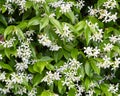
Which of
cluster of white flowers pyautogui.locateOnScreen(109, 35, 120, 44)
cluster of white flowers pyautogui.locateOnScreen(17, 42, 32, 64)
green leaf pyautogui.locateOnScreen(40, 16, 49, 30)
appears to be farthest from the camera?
cluster of white flowers pyautogui.locateOnScreen(109, 35, 120, 44)

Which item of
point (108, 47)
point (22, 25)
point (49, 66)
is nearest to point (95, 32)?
point (108, 47)

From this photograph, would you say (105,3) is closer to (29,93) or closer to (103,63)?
(103,63)

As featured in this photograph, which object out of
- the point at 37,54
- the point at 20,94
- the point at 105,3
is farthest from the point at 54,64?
the point at 105,3

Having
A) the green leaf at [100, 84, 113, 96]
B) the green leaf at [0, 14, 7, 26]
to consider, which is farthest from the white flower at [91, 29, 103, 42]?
the green leaf at [0, 14, 7, 26]

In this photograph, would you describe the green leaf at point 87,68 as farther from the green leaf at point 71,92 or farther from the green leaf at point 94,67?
the green leaf at point 71,92

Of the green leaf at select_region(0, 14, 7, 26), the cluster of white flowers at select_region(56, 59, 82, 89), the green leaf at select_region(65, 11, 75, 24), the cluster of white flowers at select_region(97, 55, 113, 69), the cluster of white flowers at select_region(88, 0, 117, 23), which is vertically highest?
the cluster of white flowers at select_region(88, 0, 117, 23)

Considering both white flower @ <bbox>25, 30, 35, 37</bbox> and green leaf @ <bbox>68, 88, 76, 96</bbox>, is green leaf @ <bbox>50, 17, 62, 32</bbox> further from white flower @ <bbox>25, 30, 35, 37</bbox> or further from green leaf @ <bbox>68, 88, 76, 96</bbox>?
green leaf @ <bbox>68, 88, 76, 96</bbox>

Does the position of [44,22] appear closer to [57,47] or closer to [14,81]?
[57,47]

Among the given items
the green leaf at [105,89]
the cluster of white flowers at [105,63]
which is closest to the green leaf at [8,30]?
the cluster of white flowers at [105,63]
